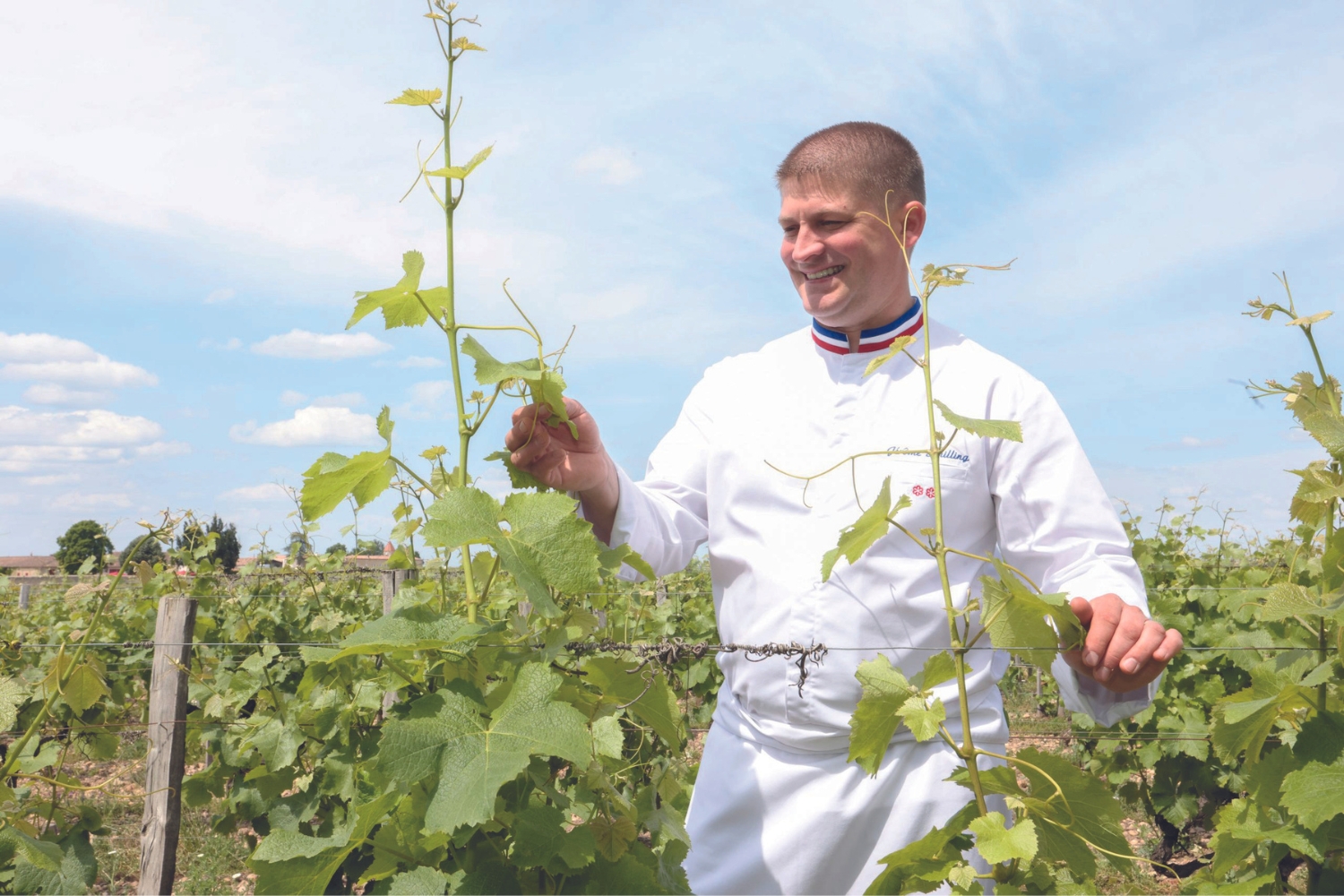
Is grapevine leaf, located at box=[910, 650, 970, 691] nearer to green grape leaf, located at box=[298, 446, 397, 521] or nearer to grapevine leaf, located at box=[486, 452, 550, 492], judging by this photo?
grapevine leaf, located at box=[486, 452, 550, 492]

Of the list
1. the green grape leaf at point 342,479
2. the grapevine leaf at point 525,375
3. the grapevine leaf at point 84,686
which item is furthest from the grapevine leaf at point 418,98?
the grapevine leaf at point 84,686

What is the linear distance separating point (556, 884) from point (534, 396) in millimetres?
715

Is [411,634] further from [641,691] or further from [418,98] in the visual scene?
[418,98]

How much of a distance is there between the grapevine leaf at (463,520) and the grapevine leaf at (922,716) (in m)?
0.58

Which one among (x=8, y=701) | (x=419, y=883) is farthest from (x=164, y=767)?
(x=419, y=883)

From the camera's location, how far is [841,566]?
6.89 feet

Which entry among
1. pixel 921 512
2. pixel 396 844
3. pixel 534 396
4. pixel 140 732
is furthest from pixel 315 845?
pixel 140 732

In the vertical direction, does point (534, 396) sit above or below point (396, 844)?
above

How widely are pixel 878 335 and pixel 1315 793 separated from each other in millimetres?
1363

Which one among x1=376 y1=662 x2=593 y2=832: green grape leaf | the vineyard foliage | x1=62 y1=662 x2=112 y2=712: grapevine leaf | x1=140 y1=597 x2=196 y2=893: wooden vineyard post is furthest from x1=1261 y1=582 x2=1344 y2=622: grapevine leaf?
x1=140 y1=597 x2=196 y2=893: wooden vineyard post

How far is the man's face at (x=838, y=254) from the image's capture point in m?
2.21

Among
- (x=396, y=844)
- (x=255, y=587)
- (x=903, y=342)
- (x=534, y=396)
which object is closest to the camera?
(x=903, y=342)

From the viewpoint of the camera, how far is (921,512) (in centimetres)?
209

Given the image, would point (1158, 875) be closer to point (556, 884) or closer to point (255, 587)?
point (556, 884)
